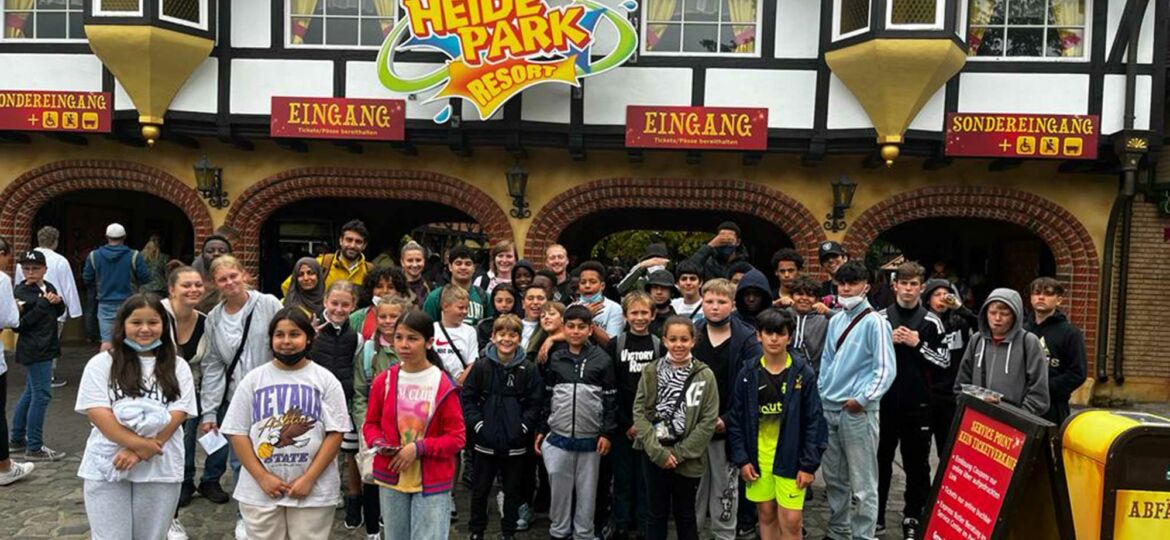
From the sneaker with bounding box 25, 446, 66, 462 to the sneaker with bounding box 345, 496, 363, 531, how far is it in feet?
9.54

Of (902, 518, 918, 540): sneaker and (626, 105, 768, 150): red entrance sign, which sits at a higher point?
(626, 105, 768, 150): red entrance sign

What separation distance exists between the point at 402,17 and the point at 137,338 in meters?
6.19

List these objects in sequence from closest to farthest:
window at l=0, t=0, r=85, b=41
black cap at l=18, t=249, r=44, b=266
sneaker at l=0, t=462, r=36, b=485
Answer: sneaker at l=0, t=462, r=36, b=485, black cap at l=18, t=249, r=44, b=266, window at l=0, t=0, r=85, b=41

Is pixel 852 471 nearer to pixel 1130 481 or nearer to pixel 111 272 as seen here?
pixel 1130 481

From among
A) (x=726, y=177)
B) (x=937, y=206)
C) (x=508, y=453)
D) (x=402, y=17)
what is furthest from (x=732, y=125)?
(x=508, y=453)

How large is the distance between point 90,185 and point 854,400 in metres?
9.74

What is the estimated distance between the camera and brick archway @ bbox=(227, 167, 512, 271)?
9367 mm

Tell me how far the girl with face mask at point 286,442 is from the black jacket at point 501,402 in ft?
3.06

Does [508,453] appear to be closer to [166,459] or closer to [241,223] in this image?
[166,459]

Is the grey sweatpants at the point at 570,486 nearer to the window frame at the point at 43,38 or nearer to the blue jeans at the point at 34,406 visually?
the blue jeans at the point at 34,406

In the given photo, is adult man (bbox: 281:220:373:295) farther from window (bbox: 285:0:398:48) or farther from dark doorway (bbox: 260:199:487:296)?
dark doorway (bbox: 260:199:487:296)

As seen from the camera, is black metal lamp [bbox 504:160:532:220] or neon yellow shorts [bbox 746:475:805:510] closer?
neon yellow shorts [bbox 746:475:805:510]

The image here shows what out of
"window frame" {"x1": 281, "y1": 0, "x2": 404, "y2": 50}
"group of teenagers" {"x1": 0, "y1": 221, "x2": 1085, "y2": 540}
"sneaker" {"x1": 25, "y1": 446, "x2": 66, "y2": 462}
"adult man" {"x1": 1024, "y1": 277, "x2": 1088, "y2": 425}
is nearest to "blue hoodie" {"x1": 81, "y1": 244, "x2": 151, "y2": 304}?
"sneaker" {"x1": 25, "y1": 446, "x2": 66, "y2": 462}

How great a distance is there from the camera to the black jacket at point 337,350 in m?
4.39
